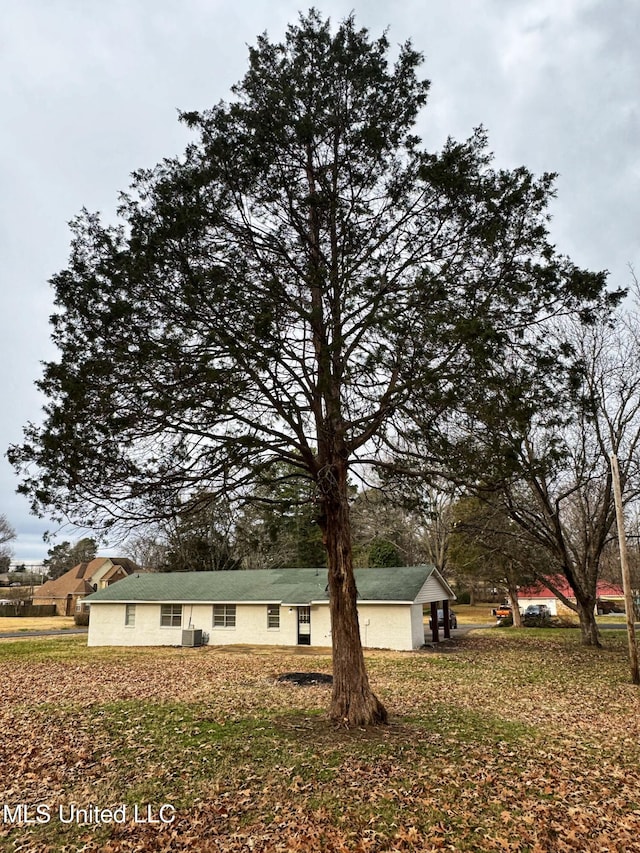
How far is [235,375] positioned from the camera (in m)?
8.29

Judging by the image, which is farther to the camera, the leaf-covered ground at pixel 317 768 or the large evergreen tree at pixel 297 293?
the large evergreen tree at pixel 297 293

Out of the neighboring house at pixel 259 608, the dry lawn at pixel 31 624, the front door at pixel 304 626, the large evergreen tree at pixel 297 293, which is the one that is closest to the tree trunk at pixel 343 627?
the large evergreen tree at pixel 297 293

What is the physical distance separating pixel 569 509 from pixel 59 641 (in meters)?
28.8

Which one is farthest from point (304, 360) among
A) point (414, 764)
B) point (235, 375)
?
point (414, 764)

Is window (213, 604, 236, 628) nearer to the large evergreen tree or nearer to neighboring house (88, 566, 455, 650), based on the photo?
neighboring house (88, 566, 455, 650)

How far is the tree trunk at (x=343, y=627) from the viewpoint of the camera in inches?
352

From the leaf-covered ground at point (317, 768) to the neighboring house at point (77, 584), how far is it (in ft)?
138

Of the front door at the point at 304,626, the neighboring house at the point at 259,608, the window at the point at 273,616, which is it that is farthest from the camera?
the window at the point at 273,616

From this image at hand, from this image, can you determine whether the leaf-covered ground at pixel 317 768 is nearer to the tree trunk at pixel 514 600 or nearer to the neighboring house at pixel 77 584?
the tree trunk at pixel 514 600

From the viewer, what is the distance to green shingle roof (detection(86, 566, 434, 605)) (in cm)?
2466

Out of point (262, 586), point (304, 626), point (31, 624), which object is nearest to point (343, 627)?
point (304, 626)

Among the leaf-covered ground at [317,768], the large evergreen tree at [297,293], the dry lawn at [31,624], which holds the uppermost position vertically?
the large evergreen tree at [297,293]

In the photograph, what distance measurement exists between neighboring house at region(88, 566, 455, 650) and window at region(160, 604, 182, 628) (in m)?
0.05

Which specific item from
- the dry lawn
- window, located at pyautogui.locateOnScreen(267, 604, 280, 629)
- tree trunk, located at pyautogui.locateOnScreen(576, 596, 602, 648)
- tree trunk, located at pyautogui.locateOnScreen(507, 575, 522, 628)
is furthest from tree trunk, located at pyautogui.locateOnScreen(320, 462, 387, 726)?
the dry lawn
